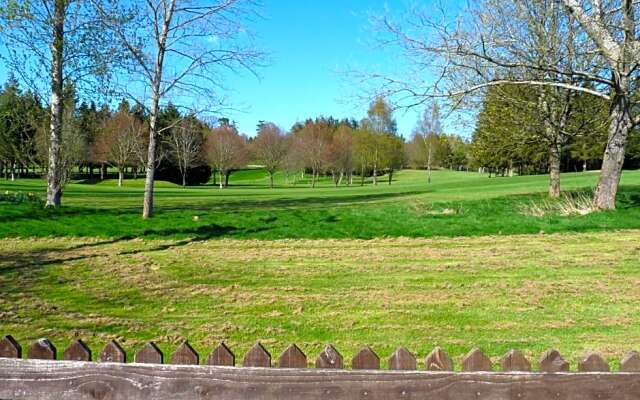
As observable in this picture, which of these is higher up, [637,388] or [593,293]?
[637,388]

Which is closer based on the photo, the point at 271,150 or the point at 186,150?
the point at 186,150

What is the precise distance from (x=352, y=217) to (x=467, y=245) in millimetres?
4899

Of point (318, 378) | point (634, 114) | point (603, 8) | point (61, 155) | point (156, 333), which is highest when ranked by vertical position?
point (603, 8)

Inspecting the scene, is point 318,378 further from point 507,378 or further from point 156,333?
point 156,333

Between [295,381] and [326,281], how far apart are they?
6.31 m

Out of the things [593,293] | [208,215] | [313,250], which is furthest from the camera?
[208,215]

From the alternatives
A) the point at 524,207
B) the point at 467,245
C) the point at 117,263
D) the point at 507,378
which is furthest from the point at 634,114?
the point at 507,378

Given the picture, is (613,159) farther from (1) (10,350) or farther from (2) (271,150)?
(2) (271,150)

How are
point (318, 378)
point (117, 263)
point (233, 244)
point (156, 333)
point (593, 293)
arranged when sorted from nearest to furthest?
point (318, 378) < point (156, 333) < point (593, 293) < point (117, 263) < point (233, 244)

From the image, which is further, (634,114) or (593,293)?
(634,114)

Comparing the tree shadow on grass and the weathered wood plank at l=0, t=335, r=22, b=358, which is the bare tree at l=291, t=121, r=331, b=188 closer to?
the tree shadow on grass

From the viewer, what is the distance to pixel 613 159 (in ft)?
47.6

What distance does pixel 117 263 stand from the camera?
377 inches

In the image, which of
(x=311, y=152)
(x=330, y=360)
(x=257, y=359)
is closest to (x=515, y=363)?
(x=330, y=360)
